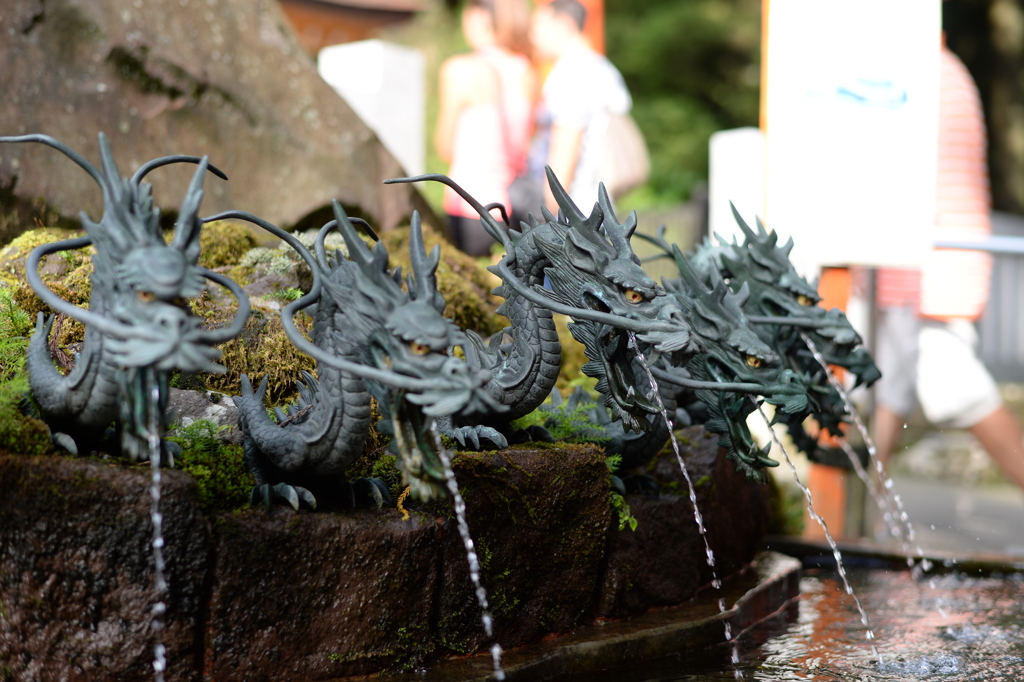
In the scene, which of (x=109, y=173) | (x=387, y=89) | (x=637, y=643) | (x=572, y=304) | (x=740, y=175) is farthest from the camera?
(x=387, y=89)

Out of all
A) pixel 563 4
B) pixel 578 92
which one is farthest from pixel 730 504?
pixel 563 4

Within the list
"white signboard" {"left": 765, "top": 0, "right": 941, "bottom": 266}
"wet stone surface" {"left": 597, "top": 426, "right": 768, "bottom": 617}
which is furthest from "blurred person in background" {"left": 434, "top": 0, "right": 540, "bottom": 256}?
"wet stone surface" {"left": 597, "top": 426, "right": 768, "bottom": 617}

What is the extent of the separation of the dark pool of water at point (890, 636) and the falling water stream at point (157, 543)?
1619mm

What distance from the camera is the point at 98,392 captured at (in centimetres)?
292

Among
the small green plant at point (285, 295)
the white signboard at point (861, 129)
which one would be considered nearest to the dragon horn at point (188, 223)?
the small green plant at point (285, 295)

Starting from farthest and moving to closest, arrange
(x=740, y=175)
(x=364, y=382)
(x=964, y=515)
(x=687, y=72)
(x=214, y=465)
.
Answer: (x=687, y=72), (x=740, y=175), (x=964, y=515), (x=214, y=465), (x=364, y=382)

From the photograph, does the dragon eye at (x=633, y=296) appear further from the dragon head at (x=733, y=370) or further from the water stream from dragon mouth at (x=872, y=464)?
the water stream from dragon mouth at (x=872, y=464)

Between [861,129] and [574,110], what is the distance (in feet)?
14.7

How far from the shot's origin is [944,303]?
7.65 metres

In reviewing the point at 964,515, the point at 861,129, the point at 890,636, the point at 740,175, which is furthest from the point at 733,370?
the point at 964,515

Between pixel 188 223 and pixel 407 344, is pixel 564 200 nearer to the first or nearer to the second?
pixel 407 344

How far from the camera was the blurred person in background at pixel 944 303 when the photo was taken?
752 cm

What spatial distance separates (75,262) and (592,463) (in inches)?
110

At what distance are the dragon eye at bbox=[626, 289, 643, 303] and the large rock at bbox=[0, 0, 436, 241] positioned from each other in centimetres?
299
